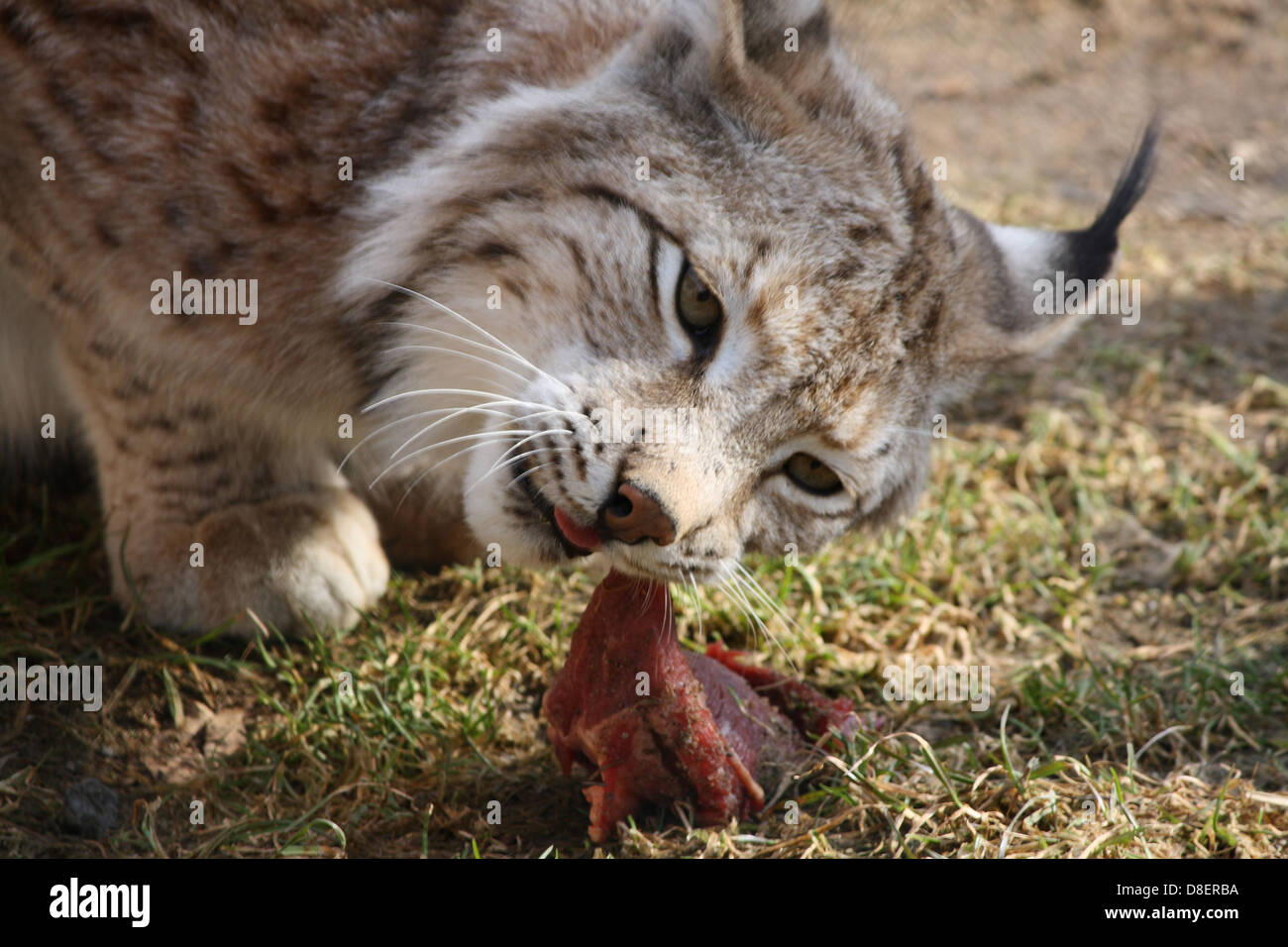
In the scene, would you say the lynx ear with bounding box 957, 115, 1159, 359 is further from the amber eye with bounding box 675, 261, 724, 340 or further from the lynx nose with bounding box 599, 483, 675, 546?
the lynx nose with bounding box 599, 483, 675, 546

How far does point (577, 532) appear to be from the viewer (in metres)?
2.49

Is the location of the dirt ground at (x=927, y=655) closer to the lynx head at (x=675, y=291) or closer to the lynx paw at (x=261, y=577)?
the lynx paw at (x=261, y=577)

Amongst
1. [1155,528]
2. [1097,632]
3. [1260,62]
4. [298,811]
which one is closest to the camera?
[298,811]

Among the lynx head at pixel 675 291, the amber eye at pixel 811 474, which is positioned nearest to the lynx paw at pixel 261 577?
the lynx head at pixel 675 291

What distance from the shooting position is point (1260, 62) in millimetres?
7559

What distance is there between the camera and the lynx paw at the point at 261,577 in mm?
3264

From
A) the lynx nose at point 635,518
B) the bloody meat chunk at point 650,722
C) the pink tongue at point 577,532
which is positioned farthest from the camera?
the bloody meat chunk at point 650,722

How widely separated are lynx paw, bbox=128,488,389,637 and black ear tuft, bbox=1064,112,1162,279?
79.1 inches

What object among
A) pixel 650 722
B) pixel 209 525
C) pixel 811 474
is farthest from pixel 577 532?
pixel 209 525

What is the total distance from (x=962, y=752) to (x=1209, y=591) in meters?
1.22

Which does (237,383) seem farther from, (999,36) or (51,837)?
(999,36)

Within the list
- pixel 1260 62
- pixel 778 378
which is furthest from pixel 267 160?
pixel 1260 62

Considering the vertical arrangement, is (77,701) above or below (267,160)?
below

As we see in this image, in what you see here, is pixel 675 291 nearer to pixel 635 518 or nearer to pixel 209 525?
pixel 635 518
